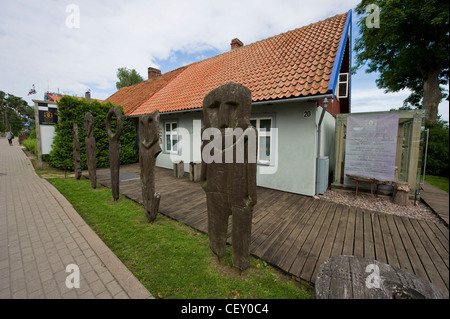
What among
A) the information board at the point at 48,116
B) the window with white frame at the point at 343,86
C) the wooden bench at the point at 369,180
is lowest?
the wooden bench at the point at 369,180

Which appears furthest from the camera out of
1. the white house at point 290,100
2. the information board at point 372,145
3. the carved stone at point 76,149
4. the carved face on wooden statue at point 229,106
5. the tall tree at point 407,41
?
the tall tree at point 407,41

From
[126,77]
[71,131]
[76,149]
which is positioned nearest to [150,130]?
[76,149]

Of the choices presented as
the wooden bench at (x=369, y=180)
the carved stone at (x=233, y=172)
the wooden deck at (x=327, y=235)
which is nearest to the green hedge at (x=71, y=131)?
the wooden deck at (x=327, y=235)

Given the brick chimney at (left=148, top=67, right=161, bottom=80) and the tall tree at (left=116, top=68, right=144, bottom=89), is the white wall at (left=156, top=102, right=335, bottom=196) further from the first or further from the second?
the tall tree at (left=116, top=68, right=144, bottom=89)

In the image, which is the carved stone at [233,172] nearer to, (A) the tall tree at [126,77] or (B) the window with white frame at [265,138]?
(B) the window with white frame at [265,138]

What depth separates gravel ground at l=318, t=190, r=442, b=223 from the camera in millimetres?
4449

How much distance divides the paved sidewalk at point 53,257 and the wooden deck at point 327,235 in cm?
158

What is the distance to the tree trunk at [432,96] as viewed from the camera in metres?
9.67

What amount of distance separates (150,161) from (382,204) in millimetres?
5968

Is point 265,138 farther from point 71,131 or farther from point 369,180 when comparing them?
point 71,131

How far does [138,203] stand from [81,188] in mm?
2716

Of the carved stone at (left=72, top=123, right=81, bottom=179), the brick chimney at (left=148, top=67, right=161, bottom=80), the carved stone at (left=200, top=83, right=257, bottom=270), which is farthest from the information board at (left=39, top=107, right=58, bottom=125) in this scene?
the brick chimney at (left=148, top=67, right=161, bottom=80)

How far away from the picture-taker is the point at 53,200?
507 centimetres

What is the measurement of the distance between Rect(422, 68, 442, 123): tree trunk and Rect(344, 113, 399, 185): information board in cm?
721
